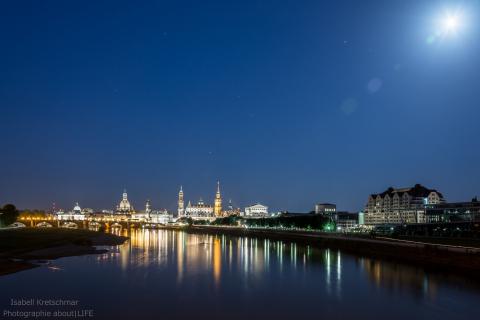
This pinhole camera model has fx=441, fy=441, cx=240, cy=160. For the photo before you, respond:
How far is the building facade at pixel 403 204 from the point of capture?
5822 inches

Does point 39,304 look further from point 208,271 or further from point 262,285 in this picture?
point 208,271

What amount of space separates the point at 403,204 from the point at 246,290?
126 m

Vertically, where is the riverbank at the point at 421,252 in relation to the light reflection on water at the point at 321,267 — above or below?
above

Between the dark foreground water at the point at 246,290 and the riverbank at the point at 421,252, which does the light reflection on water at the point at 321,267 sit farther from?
the riverbank at the point at 421,252

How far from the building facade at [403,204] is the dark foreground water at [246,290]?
96.9m

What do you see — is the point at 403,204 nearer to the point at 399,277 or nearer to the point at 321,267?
the point at 321,267

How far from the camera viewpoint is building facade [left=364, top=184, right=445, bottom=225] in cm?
14788

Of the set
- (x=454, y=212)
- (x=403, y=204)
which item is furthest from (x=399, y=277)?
(x=403, y=204)

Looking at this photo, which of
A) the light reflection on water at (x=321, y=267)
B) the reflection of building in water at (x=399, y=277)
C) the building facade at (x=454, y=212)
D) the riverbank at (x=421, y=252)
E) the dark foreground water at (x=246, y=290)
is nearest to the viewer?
the dark foreground water at (x=246, y=290)

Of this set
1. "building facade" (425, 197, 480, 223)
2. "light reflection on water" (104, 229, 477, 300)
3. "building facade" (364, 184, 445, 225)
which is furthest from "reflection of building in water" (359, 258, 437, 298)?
"building facade" (364, 184, 445, 225)

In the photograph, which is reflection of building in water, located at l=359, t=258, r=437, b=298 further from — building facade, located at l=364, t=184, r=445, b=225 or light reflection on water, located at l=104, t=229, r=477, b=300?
building facade, located at l=364, t=184, r=445, b=225

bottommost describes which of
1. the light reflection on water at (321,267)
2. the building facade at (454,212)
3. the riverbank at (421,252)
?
the light reflection on water at (321,267)

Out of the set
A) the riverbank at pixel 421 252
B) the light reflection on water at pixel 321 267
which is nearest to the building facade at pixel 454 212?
the riverbank at pixel 421 252

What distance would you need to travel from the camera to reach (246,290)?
4091cm
